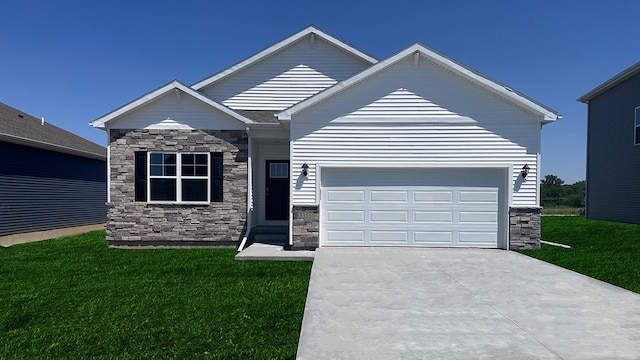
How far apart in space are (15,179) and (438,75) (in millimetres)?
14323

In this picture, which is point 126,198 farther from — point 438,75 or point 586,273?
point 586,273

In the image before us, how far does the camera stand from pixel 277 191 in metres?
11.2

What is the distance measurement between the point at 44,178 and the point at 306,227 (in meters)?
11.0

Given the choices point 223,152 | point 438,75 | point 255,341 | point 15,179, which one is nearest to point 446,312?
point 255,341

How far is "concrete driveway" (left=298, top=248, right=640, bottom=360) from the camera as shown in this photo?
11.1 ft

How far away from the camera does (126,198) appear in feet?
31.6

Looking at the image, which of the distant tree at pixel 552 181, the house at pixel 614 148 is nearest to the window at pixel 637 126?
the house at pixel 614 148

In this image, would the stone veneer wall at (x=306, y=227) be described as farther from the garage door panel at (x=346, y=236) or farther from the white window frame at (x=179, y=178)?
the white window frame at (x=179, y=178)

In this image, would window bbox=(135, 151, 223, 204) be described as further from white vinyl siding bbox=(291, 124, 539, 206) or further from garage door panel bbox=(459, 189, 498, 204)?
garage door panel bbox=(459, 189, 498, 204)

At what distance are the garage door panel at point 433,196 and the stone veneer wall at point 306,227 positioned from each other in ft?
9.09

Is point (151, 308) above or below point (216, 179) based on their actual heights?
below

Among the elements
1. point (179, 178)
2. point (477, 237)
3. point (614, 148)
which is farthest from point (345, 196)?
Result: point (614, 148)

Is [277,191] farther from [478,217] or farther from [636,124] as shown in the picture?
[636,124]

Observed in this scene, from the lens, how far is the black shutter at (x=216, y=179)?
9602 millimetres
